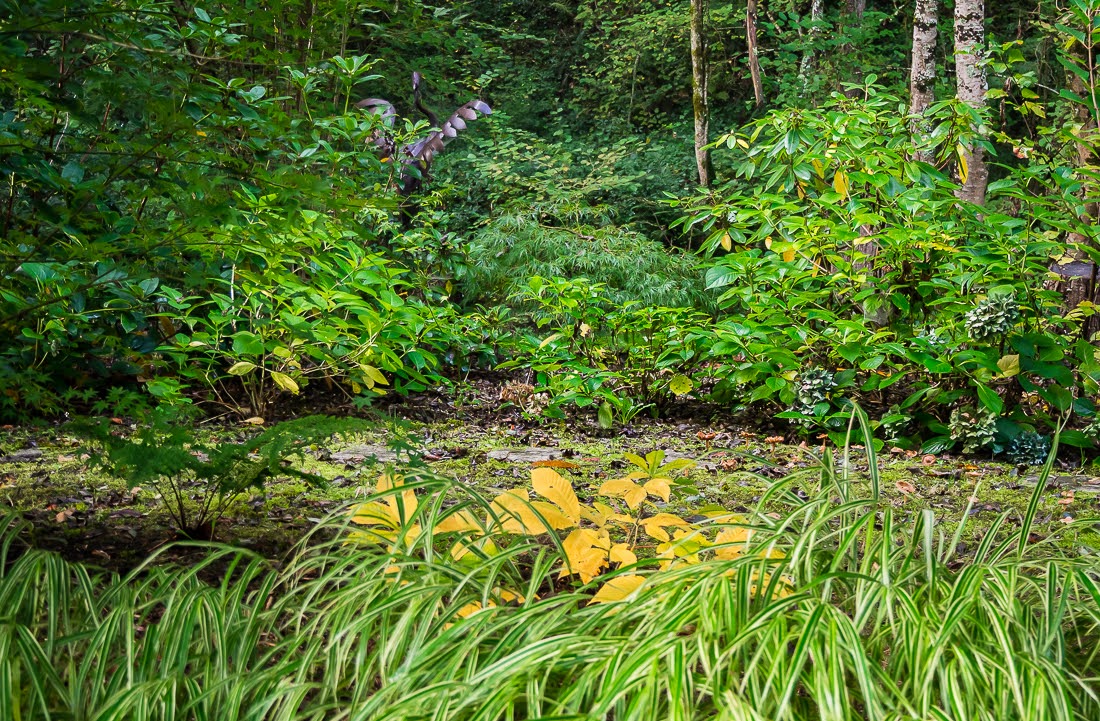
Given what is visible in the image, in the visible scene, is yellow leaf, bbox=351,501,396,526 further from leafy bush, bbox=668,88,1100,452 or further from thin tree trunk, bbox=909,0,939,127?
thin tree trunk, bbox=909,0,939,127

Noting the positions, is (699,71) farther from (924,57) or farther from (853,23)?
(924,57)

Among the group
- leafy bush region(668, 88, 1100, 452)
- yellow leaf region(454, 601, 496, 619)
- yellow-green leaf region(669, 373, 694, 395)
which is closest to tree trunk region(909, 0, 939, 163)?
leafy bush region(668, 88, 1100, 452)

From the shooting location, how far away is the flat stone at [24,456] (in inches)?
136

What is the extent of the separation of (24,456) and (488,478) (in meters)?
1.80

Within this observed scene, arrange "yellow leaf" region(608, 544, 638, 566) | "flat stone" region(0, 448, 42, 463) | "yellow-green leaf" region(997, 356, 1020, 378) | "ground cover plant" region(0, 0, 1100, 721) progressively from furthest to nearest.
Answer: "yellow-green leaf" region(997, 356, 1020, 378) → "flat stone" region(0, 448, 42, 463) → "yellow leaf" region(608, 544, 638, 566) → "ground cover plant" region(0, 0, 1100, 721)

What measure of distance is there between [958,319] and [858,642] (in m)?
3.18

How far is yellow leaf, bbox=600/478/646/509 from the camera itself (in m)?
1.99

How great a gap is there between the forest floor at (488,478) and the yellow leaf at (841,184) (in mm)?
1156

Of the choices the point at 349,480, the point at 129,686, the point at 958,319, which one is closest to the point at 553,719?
the point at 129,686

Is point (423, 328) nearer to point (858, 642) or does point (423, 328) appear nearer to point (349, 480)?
point (349, 480)

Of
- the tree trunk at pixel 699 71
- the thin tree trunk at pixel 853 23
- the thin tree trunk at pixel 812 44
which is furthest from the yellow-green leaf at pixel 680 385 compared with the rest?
the thin tree trunk at pixel 853 23

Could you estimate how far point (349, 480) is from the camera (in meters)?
3.35

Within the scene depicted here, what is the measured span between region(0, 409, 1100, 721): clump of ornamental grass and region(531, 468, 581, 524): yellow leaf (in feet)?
0.41

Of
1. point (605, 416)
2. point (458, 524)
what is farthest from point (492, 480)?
point (458, 524)
